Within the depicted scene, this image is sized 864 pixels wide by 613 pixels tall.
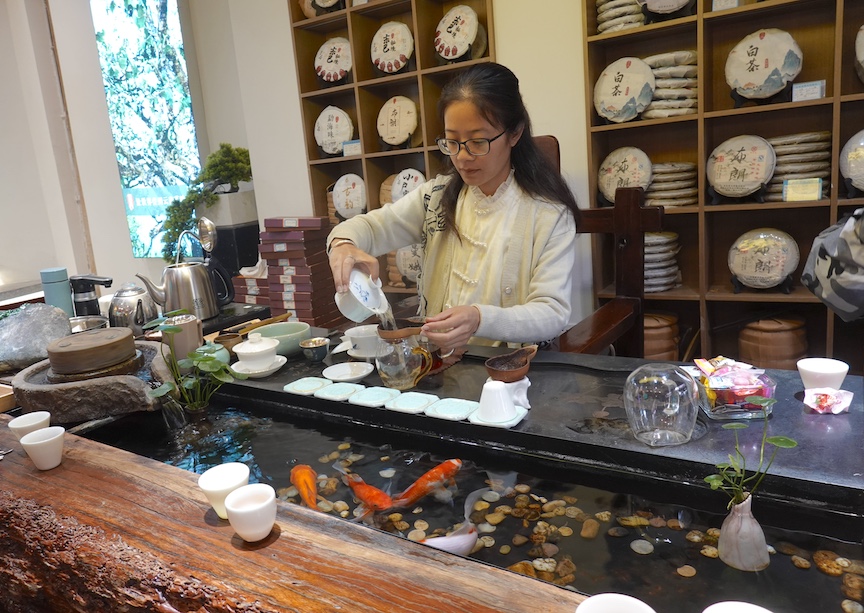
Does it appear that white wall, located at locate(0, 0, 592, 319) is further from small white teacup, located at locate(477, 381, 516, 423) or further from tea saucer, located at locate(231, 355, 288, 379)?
small white teacup, located at locate(477, 381, 516, 423)

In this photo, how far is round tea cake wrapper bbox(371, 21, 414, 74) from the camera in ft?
11.4

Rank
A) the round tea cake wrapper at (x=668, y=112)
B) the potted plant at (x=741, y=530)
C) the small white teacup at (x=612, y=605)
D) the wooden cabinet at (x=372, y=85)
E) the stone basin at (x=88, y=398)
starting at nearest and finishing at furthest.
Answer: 1. the small white teacup at (x=612, y=605)
2. the potted plant at (x=741, y=530)
3. the stone basin at (x=88, y=398)
4. the round tea cake wrapper at (x=668, y=112)
5. the wooden cabinet at (x=372, y=85)

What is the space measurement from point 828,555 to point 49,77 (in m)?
6.04

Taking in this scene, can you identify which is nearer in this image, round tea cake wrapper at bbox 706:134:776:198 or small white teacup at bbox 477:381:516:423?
small white teacup at bbox 477:381:516:423

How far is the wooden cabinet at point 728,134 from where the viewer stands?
267cm

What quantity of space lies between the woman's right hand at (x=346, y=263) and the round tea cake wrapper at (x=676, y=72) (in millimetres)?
1750

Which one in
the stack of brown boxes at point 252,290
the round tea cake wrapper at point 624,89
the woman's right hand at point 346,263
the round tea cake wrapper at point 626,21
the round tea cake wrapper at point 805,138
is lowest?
the stack of brown boxes at point 252,290

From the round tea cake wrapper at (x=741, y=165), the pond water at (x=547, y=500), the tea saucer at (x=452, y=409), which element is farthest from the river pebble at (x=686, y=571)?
the round tea cake wrapper at (x=741, y=165)

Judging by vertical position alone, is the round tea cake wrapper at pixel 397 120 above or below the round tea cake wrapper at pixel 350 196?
above

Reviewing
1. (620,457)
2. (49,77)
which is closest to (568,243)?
(620,457)

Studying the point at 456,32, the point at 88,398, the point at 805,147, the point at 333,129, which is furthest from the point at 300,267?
the point at 805,147

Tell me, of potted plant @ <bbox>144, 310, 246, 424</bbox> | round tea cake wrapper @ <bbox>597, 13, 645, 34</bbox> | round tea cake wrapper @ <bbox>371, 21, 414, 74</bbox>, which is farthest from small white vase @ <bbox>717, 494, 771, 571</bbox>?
round tea cake wrapper @ <bbox>371, 21, 414, 74</bbox>

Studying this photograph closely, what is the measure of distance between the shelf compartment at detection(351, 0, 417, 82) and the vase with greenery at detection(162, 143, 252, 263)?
1.37m

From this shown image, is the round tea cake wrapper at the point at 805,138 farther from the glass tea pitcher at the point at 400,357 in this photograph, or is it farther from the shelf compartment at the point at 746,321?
the glass tea pitcher at the point at 400,357
